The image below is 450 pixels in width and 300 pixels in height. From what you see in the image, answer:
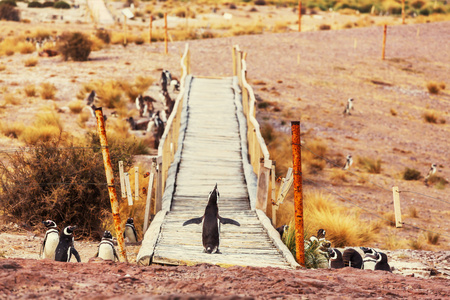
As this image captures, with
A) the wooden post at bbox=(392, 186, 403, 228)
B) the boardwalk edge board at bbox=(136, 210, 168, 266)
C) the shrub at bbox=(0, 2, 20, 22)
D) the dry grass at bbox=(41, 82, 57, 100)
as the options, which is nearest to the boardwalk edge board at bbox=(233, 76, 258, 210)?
the boardwalk edge board at bbox=(136, 210, 168, 266)

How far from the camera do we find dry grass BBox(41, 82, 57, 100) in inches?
831

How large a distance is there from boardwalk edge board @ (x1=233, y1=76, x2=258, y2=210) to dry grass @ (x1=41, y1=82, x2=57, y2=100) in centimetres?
764

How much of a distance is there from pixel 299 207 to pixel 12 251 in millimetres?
4424

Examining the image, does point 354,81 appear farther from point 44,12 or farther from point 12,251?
point 44,12

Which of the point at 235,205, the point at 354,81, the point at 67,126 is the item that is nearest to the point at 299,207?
the point at 235,205

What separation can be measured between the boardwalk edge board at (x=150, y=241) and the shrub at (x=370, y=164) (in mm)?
9996

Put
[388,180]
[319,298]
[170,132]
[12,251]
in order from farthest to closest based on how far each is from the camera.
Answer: [388,180] → [170,132] → [12,251] → [319,298]

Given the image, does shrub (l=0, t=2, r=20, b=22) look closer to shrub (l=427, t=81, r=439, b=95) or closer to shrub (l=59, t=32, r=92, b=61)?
shrub (l=59, t=32, r=92, b=61)

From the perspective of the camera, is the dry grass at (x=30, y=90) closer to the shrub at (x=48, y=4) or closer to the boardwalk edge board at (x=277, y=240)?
the boardwalk edge board at (x=277, y=240)

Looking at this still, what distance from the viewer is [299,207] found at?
722 cm

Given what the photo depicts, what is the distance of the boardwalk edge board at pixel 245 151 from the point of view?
10749mm

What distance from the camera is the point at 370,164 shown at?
17922 mm

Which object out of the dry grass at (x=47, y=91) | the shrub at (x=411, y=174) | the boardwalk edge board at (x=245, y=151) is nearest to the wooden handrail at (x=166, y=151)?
the boardwalk edge board at (x=245, y=151)

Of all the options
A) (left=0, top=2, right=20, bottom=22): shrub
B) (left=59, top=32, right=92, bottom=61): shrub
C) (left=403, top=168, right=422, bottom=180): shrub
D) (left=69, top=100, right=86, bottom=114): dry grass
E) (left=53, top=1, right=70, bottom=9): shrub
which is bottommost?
(left=403, top=168, right=422, bottom=180): shrub
